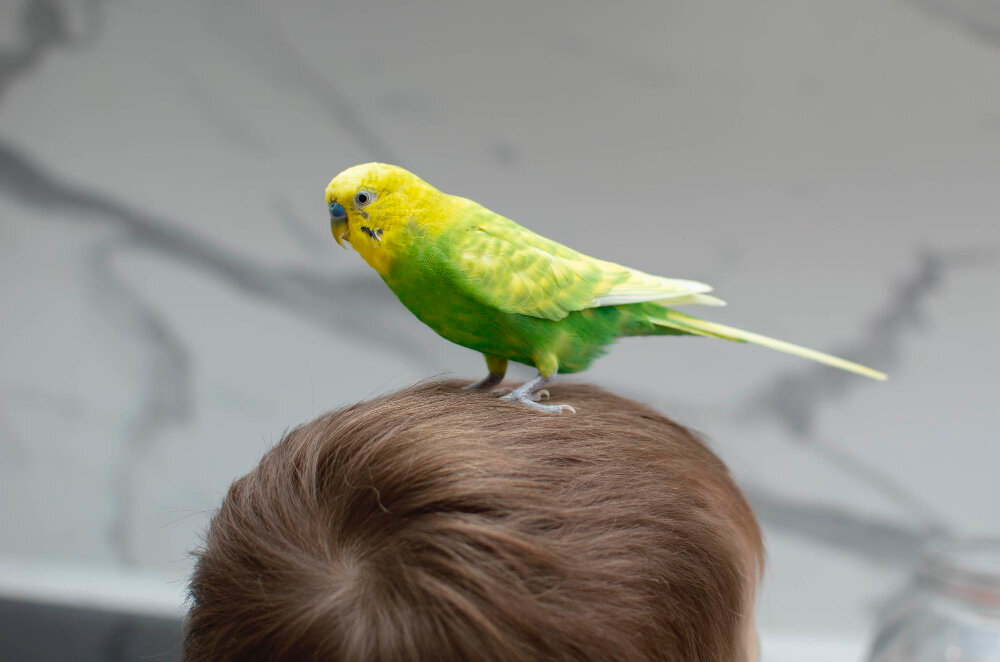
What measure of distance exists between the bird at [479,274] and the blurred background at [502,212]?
52 cm

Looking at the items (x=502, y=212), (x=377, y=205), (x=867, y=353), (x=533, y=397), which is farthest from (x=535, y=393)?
(x=867, y=353)

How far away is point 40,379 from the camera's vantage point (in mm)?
1206

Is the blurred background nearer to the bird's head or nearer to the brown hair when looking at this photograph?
the bird's head

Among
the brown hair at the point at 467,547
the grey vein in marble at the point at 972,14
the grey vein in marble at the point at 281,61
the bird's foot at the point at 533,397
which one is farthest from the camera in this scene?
the grey vein in marble at the point at 281,61

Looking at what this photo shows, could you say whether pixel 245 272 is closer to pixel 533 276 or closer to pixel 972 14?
pixel 533 276

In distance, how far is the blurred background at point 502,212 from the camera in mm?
996

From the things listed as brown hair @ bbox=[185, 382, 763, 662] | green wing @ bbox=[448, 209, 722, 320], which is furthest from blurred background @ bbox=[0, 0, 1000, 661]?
brown hair @ bbox=[185, 382, 763, 662]

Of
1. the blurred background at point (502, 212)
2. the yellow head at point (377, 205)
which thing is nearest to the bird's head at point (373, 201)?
the yellow head at point (377, 205)

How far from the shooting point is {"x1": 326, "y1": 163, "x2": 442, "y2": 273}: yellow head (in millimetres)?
528

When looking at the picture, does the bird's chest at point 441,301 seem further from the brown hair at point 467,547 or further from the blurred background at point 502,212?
the blurred background at point 502,212

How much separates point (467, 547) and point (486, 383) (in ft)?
0.81

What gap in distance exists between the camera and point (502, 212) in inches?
42.8

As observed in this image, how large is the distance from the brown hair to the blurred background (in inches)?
25.8

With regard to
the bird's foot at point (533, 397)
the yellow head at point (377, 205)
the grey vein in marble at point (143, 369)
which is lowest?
the grey vein in marble at point (143, 369)
